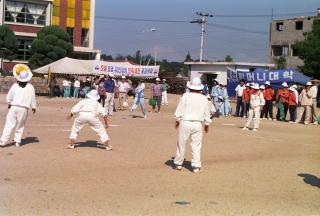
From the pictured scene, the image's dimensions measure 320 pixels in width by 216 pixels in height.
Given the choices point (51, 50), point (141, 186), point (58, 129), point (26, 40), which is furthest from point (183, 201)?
point (26, 40)

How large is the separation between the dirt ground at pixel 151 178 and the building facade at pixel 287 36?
56477mm

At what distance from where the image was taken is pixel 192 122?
9977 mm

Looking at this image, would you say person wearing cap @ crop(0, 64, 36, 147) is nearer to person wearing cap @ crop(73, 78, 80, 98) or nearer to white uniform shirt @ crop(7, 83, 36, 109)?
white uniform shirt @ crop(7, 83, 36, 109)

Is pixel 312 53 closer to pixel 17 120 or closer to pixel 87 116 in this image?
pixel 87 116

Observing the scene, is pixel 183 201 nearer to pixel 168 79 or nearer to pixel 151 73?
pixel 151 73

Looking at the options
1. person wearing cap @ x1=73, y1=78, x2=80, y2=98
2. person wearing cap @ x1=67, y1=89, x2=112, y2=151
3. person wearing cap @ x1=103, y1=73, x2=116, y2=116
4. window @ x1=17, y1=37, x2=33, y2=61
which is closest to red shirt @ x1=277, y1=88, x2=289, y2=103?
person wearing cap @ x1=103, y1=73, x2=116, y2=116

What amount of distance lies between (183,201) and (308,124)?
16.5 metres

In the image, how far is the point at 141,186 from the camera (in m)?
8.39

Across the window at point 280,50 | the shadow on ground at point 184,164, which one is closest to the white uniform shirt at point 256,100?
the shadow on ground at point 184,164

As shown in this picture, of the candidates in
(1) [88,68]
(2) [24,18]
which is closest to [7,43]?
(2) [24,18]

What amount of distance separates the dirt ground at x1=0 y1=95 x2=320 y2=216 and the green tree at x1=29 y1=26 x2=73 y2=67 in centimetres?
3704

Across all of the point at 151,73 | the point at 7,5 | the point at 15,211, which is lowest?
the point at 15,211

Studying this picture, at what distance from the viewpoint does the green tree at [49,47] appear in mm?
51031

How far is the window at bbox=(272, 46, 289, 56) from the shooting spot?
72.9 m
